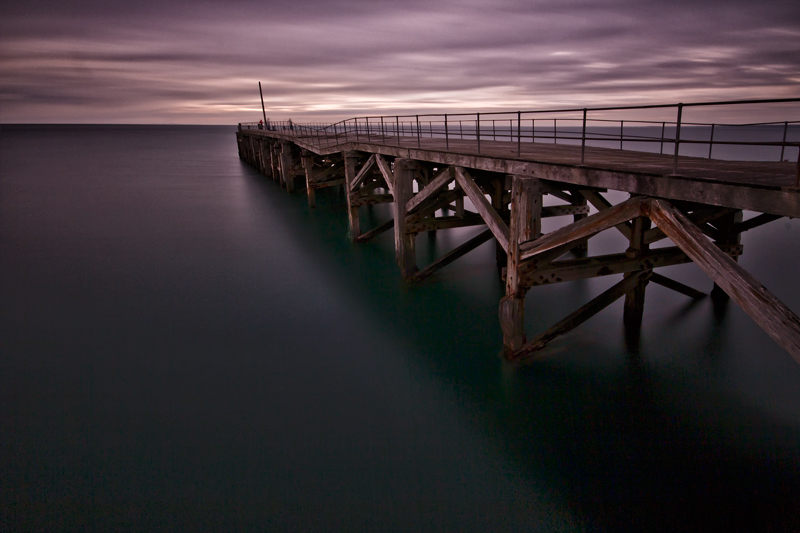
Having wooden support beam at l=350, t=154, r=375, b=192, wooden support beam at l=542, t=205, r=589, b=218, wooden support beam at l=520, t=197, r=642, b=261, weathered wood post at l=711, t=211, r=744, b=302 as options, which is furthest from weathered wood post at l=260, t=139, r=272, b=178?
wooden support beam at l=520, t=197, r=642, b=261

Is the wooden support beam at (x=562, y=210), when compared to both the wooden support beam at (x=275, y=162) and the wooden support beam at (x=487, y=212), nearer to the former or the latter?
the wooden support beam at (x=487, y=212)

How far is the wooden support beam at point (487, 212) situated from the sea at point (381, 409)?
2.19 m

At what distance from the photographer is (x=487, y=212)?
754 cm

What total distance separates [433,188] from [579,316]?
138 inches

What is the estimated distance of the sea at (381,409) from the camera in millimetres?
5504

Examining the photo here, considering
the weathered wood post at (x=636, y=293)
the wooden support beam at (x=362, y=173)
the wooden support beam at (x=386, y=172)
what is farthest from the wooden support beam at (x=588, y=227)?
the wooden support beam at (x=362, y=173)

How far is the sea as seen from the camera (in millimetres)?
5504

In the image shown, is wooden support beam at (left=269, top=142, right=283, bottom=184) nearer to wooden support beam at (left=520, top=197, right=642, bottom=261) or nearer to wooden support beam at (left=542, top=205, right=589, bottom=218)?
wooden support beam at (left=542, top=205, right=589, bottom=218)

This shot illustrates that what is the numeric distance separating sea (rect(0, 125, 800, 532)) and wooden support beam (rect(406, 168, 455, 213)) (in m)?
2.30

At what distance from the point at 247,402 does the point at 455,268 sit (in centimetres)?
700

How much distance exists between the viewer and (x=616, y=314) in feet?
32.6

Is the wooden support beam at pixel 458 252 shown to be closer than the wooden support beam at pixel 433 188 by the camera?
No

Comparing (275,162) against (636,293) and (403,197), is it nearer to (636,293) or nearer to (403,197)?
(403,197)

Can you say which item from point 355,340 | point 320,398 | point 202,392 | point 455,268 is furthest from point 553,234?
point 455,268
